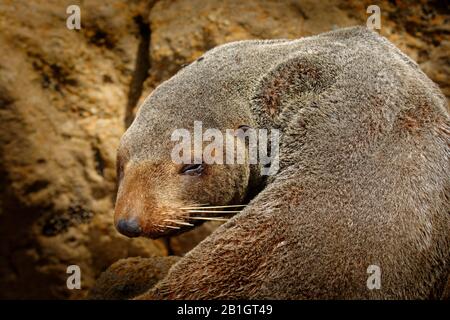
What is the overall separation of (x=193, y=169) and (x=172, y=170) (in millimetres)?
101

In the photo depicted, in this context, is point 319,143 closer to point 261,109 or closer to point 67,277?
point 261,109

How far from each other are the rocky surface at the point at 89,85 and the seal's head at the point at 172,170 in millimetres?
1609

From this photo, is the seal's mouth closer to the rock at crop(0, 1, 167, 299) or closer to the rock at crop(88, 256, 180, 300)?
the rock at crop(88, 256, 180, 300)

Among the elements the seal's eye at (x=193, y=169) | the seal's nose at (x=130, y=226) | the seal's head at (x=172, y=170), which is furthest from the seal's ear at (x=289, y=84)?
the seal's nose at (x=130, y=226)

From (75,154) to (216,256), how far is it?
241 cm

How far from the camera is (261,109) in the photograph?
9.23 feet

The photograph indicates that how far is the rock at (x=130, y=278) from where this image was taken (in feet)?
10.6

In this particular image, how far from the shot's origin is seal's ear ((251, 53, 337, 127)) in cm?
270

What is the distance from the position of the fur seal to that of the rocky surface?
Result: 1485 mm

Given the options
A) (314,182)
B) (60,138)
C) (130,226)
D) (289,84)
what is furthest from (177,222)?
(60,138)

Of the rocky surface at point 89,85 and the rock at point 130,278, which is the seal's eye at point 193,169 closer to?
the rock at point 130,278

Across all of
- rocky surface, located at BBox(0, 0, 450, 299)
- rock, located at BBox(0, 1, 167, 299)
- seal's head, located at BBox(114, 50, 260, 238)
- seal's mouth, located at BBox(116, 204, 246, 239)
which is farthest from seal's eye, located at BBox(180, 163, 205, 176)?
rock, located at BBox(0, 1, 167, 299)

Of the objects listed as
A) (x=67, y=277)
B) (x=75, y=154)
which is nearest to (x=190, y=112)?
(x=75, y=154)

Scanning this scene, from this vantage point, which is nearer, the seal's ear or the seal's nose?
the seal's nose
